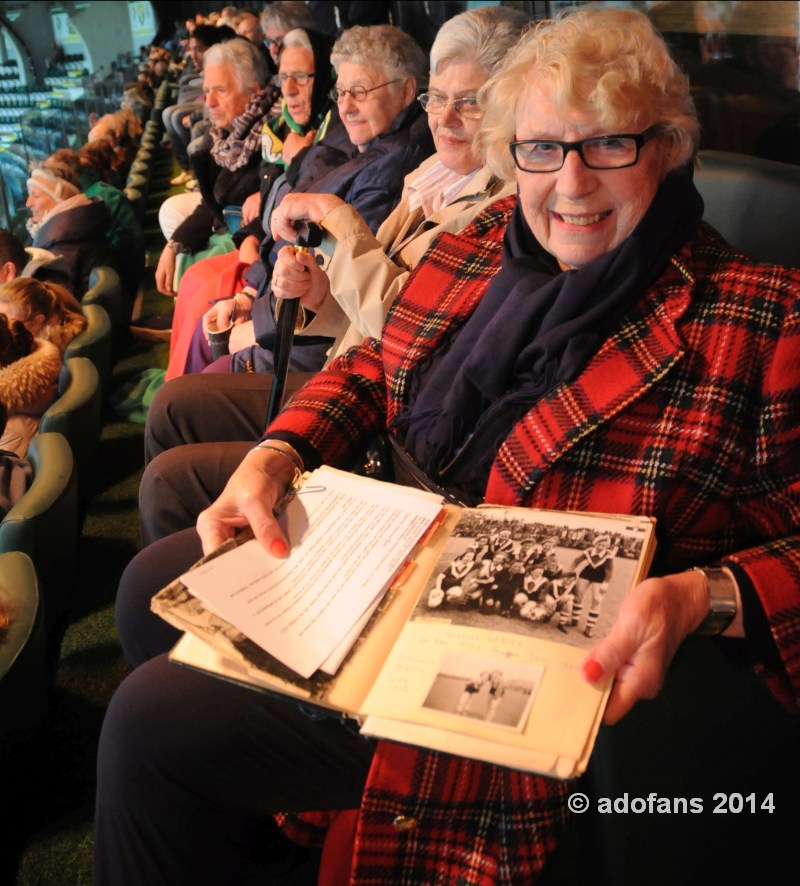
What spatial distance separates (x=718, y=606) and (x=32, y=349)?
8.38 ft

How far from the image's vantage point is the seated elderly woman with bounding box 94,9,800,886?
1.14 m

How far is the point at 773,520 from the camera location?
1.20 meters

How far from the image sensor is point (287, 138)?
358 centimetres

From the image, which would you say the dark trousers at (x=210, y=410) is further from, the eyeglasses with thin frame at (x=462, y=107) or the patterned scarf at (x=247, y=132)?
the patterned scarf at (x=247, y=132)

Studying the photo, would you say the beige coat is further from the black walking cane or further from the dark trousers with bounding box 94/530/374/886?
the dark trousers with bounding box 94/530/374/886

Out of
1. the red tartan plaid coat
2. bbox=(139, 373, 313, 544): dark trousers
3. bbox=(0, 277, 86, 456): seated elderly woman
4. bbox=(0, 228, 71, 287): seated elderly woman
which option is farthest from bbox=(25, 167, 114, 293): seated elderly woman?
the red tartan plaid coat

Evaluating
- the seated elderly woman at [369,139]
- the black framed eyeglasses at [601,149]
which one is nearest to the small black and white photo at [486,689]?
the black framed eyeglasses at [601,149]

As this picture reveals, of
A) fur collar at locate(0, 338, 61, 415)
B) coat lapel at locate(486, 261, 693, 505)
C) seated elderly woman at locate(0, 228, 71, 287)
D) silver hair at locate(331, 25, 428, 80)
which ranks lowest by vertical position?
fur collar at locate(0, 338, 61, 415)

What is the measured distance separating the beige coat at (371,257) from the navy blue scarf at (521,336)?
16.2 inches

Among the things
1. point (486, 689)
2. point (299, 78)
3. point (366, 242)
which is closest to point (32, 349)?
point (299, 78)

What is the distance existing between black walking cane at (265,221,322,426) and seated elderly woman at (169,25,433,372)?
447 millimetres

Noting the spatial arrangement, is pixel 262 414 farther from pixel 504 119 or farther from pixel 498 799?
pixel 498 799

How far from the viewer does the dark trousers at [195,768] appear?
119 centimetres

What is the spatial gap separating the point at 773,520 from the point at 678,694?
269 millimetres
